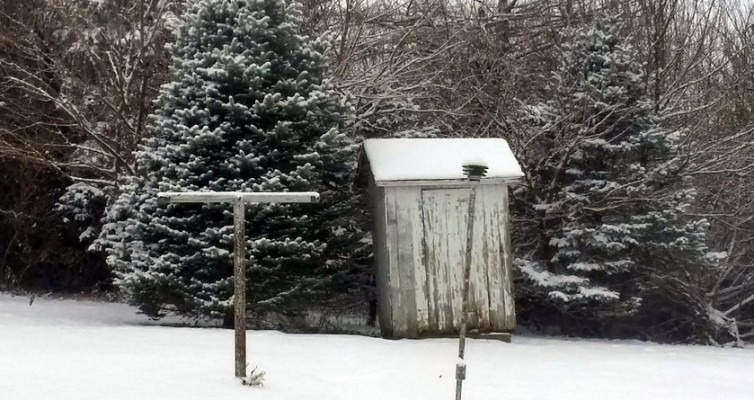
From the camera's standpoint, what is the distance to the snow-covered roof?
8.16 metres

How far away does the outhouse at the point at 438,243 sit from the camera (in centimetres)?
817

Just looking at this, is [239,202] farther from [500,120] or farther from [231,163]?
→ [500,120]

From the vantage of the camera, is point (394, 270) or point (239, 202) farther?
point (394, 270)

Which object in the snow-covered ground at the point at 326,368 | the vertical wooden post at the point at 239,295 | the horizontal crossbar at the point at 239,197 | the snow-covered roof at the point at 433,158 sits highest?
the snow-covered roof at the point at 433,158

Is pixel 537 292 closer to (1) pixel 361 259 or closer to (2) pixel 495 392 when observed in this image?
(1) pixel 361 259

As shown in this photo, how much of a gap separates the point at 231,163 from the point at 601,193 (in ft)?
17.1

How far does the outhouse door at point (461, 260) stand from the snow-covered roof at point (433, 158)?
0.23 metres

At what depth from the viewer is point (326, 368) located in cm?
604

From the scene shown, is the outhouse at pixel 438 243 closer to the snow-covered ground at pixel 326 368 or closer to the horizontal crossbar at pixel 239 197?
the snow-covered ground at pixel 326 368

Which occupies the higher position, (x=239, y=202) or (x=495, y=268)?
(x=239, y=202)

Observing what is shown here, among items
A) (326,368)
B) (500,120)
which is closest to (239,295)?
(326,368)

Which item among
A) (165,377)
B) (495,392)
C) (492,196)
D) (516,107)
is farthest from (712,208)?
(165,377)

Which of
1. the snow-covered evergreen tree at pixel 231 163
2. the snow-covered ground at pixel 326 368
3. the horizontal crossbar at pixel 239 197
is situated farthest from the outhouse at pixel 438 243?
the horizontal crossbar at pixel 239 197

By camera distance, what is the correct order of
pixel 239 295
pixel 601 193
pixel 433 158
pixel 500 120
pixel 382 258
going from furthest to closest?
pixel 500 120, pixel 601 193, pixel 382 258, pixel 433 158, pixel 239 295
